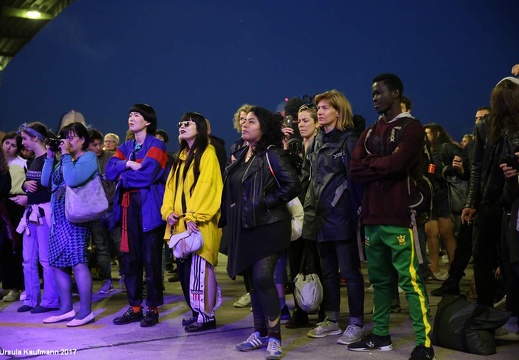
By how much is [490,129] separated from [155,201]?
9.38 ft

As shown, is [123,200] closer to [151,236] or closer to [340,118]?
[151,236]

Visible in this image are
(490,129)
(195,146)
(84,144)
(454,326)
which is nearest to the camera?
(454,326)

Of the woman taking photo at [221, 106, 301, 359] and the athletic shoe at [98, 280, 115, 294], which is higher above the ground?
the woman taking photo at [221, 106, 301, 359]

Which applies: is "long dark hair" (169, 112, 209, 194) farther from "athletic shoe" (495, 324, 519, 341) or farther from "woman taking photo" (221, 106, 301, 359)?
"athletic shoe" (495, 324, 519, 341)

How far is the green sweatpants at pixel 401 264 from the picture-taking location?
435cm

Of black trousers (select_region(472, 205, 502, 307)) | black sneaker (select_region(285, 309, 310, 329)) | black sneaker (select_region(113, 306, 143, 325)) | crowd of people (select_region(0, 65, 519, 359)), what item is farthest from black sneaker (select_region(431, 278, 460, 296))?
black sneaker (select_region(113, 306, 143, 325))

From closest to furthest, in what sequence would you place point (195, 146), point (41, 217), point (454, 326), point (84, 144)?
point (454, 326)
point (195, 146)
point (84, 144)
point (41, 217)

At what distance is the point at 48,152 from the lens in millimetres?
6406

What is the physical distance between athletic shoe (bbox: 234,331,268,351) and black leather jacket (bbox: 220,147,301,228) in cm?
84

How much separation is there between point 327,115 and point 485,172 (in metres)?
1.30

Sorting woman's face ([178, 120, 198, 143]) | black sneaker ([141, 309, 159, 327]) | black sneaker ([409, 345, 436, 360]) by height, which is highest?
woman's face ([178, 120, 198, 143])

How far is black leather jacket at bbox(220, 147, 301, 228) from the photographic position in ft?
15.3

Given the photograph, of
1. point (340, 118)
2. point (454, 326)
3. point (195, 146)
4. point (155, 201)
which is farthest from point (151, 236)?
point (454, 326)

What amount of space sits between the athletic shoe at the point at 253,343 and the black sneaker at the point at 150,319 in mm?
1227
